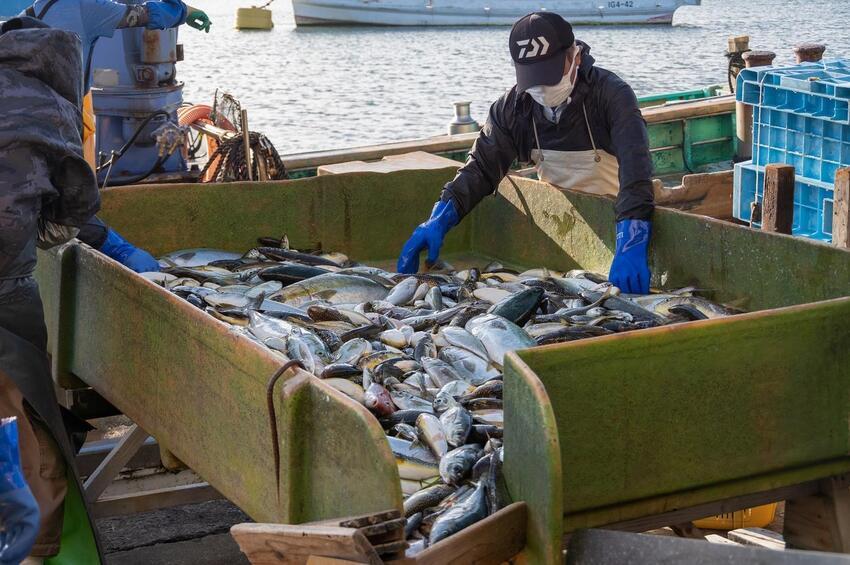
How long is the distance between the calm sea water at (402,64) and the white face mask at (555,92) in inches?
883

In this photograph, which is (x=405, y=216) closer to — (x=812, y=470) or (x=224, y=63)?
(x=812, y=470)

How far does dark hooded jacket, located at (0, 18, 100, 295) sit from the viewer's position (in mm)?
3754

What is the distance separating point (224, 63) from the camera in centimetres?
4459

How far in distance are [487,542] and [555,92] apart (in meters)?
3.03

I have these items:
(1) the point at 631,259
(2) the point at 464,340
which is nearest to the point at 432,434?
(2) the point at 464,340

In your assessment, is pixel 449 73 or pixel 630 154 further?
pixel 449 73

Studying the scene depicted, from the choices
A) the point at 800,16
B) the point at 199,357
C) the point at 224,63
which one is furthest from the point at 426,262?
the point at 800,16

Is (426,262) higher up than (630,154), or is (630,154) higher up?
(630,154)

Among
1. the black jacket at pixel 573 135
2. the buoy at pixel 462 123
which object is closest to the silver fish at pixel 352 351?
the black jacket at pixel 573 135

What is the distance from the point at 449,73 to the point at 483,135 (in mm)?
35470

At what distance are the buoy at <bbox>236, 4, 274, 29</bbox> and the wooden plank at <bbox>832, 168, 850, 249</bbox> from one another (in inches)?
1952

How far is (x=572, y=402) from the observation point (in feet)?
10.1

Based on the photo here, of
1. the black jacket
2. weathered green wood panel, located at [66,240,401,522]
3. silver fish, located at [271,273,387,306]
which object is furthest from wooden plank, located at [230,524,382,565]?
the black jacket

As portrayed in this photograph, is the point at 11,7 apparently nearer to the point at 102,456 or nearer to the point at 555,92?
the point at 102,456
